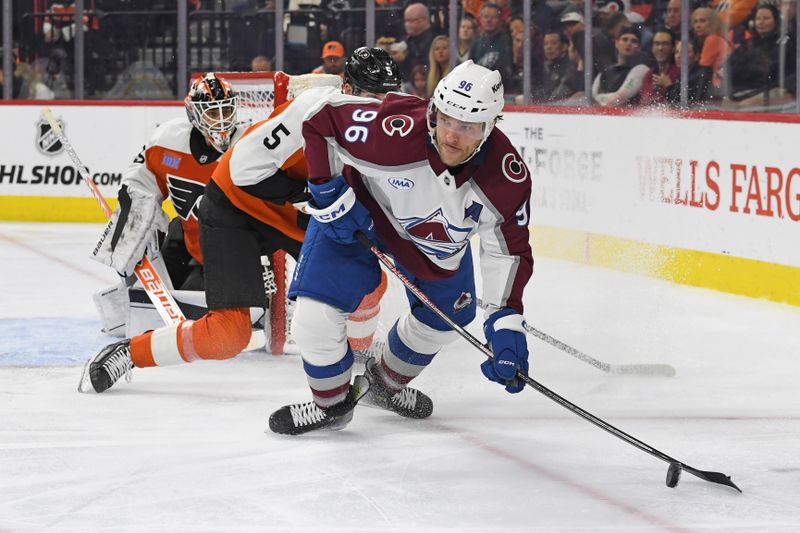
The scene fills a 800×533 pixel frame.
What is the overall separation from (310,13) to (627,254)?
9.28 feet

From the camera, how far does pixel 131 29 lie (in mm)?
8547

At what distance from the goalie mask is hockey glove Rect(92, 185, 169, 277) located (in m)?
0.30

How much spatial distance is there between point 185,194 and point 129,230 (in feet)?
0.82

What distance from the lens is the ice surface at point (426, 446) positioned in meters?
2.55

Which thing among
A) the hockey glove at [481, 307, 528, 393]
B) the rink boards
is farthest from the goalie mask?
the rink boards

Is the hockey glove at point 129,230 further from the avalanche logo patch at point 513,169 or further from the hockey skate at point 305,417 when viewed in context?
the avalanche logo patch at point 513,169

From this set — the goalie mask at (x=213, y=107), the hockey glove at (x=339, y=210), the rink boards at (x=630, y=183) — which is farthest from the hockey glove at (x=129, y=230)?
the rink boards at (x=630, y=183)

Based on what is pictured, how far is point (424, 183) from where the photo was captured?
296cm

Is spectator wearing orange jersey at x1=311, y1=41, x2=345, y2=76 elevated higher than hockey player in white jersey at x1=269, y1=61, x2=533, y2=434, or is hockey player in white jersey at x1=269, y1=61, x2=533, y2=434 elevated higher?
spectator wearing orange jersey at x1=311, y1=41, x2=345, y2=76

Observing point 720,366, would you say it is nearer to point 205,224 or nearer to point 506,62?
point 205,224

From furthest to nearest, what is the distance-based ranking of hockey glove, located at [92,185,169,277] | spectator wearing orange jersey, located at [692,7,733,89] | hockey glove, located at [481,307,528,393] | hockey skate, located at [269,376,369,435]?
spectator wearing orange jersey, located at [692,7,733,89] → hockey glove, located at [92,185,169,277] → hockey skate, located at [269,376,369,435] → hockey glove, located at [481,307,528,393]

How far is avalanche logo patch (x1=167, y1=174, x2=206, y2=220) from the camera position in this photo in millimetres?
4355

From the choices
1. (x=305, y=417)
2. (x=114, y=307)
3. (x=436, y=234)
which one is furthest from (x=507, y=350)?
(x=114, y=307)

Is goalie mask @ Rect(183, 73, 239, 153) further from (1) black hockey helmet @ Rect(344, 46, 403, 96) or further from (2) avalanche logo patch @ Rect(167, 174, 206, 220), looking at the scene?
(1) black hockey helmet @ Rect(344, 46, 403, 96)
